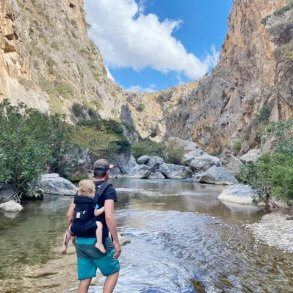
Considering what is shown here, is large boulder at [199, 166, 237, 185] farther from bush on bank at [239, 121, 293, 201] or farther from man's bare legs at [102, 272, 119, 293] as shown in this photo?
man's bare legs at [102, 272, 119, 293]

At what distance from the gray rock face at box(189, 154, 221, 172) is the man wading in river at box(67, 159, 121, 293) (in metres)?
78.5

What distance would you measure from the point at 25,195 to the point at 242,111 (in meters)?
81.0

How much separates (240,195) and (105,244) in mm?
27501

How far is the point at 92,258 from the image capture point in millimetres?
6879

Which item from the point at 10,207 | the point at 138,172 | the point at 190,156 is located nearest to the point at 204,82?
the point at 190,156

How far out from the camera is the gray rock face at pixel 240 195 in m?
31.7

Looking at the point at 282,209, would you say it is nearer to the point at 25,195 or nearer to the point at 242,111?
the point at 25,195

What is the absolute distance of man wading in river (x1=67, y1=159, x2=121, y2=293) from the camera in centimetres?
674

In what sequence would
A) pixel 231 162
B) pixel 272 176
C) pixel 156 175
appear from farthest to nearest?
pixel 231 162, pixel 156 175, pixel 272 176

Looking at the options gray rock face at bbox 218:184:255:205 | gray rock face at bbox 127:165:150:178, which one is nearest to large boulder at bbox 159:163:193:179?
gray rock face at bbox 127:165:150:178

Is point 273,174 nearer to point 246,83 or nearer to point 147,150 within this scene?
point 147,150

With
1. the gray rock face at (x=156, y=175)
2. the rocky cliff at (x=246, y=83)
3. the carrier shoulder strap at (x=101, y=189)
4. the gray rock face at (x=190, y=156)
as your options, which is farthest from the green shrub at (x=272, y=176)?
the gray rock face at (x=190, y=156)

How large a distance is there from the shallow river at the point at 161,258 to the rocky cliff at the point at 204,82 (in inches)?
1706

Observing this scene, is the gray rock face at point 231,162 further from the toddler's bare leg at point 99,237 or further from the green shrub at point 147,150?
→ the toddler's bare leg at point 99,237
